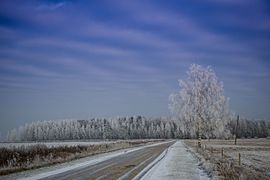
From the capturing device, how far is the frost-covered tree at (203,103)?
2008 inches

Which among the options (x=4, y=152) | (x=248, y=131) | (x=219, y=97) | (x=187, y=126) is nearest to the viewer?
(x=4, y=152)

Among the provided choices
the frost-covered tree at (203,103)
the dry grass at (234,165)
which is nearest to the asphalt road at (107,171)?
the dry grass at (234,165)

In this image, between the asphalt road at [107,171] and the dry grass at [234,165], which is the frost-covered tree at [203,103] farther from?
the asphalt road at [107,171]

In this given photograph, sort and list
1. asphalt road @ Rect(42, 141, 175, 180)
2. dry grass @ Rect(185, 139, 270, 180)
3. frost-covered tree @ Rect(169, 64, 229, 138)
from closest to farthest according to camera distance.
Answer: dry grass @ Rect(185, 139, 270, 180)
asphalt road @ Rect(42, 141, 175, 180)
frost-covered tree @ Rect(169, 64, 229, 138)

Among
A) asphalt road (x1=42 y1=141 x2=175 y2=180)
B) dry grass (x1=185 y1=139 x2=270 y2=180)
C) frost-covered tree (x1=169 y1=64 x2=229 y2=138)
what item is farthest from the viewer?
frost-covered tree (x1=169 y1=64 x2=229 y2=138)

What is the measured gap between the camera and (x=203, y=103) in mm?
51156

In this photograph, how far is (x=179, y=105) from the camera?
177ft

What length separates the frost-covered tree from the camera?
50994 mm

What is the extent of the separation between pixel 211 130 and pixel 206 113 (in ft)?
13.4

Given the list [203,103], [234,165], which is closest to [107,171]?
[234,165]

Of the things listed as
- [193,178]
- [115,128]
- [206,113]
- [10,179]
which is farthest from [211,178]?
[115,128]

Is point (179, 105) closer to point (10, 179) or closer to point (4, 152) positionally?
point (4, 152)

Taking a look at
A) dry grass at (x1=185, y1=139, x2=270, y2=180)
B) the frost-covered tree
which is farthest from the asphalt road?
the frost-covered tree

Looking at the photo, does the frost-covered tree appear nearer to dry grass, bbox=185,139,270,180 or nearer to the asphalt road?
dry grass, bbox=185,139,270,180
